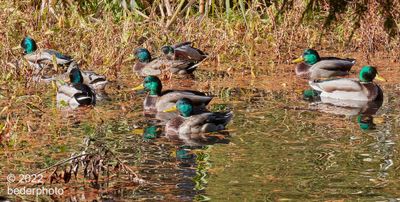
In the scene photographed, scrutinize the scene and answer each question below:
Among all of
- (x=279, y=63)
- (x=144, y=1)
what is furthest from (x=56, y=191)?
(x=144, y=1)

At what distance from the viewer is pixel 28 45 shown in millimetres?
15680

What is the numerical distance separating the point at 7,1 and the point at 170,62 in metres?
3.27

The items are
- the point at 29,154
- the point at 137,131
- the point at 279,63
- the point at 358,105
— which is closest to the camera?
the point at 29,154

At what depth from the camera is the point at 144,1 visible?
18.6 metres

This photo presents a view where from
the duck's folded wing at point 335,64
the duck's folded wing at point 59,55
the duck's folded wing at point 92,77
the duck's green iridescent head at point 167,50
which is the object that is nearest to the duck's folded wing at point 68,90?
the duck's folded wing at point 92,77

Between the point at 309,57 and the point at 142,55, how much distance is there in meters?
2.36

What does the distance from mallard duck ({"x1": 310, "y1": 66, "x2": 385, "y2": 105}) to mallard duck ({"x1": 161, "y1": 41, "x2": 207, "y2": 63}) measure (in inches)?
74.4

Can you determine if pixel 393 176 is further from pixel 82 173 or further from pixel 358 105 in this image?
pixel 358 105

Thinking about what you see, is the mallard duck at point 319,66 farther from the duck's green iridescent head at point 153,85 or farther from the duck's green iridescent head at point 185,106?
the duck's green iridescent head at point 185,106

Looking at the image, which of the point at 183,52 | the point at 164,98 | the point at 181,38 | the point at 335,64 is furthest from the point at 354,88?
the point at 181,38

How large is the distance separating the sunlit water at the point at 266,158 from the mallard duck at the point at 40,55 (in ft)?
6.42

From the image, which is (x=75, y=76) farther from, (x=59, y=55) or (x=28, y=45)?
(x=28, y=45)

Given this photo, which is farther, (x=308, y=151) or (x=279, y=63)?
(x=279, y=63)

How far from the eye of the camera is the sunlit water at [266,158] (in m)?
8.82
